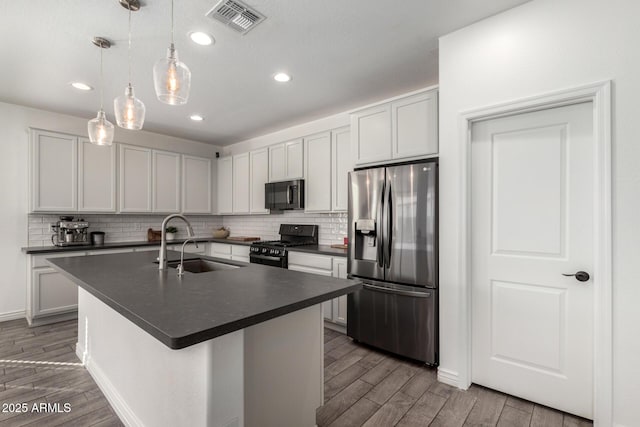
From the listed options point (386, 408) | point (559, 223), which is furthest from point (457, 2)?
point (386, 408)

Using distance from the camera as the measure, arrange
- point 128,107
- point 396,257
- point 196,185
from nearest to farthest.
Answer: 1. point 128,107
2. point 396,257
3. point 196,185

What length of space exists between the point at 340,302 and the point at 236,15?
2.78 meters

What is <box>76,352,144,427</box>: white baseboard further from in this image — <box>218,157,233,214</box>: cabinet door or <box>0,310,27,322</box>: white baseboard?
<box>218,157,233,214</box>: cabinet door

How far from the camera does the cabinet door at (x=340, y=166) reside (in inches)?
148

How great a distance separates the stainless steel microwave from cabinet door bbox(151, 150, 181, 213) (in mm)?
1588

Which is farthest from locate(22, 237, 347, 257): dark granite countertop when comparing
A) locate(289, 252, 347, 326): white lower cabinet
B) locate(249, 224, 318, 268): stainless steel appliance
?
locate(249, 224, 318, 268): stainless steel appliance

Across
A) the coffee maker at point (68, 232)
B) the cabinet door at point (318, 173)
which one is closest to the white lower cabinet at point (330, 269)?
the cabinet door at point (318, 173)

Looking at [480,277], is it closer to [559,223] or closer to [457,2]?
[559,223]

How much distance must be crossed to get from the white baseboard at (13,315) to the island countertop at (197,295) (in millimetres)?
2392

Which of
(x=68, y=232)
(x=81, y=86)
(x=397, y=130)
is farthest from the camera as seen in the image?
(x=68, y=232)

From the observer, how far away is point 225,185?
18.1ft

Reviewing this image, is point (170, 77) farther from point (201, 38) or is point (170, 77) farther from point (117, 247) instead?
point (117, 247)

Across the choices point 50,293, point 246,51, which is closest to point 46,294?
point 50,293

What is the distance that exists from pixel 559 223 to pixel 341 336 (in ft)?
7.46
